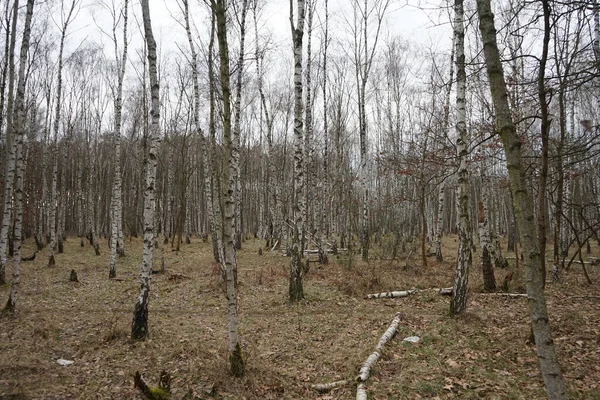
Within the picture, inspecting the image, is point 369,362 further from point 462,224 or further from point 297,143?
point 297,143

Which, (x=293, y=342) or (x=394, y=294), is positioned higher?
(x=394, y=294)

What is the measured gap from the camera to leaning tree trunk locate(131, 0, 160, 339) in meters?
6.49

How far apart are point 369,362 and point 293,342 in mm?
1841

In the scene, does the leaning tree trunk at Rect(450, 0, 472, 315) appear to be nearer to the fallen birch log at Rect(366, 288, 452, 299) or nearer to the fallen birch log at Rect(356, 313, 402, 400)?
the fallen birch log at Rect(356, 313, 402, 400)

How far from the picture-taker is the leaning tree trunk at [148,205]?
6.49 m

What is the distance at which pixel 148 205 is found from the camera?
672 cm

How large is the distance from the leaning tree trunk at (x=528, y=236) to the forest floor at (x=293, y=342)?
232 cm

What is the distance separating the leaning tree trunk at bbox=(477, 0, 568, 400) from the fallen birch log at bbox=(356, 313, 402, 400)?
245 centimetres

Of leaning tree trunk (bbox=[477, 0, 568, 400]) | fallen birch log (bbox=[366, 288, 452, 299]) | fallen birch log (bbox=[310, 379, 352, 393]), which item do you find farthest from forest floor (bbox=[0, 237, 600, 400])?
leaning tree trunk (bbox=[477, 0, 568, 400])

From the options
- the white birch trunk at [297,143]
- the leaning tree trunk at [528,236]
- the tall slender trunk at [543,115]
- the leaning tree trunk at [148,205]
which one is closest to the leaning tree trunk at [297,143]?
the white birch trunk at [297,143]

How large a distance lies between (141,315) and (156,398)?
2.54 m

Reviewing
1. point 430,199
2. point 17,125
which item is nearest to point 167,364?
point 17,125

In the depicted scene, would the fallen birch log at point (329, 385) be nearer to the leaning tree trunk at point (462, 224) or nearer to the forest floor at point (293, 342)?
the forest floor at point (293, 342)

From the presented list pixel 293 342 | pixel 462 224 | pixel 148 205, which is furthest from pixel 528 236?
pixel 148 205
